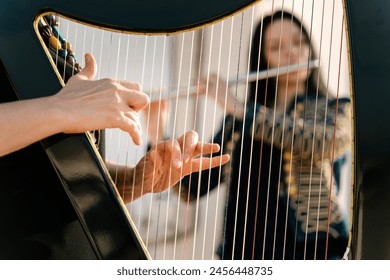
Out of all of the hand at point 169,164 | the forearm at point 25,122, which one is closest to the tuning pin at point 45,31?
the forearm at point 25,122

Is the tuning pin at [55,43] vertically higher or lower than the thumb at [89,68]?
higher

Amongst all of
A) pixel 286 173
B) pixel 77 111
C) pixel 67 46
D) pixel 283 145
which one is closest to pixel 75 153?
pixel 77 111

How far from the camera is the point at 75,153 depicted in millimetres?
834

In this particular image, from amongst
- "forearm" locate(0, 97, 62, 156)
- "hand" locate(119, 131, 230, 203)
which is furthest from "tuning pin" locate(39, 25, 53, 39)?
"hand" locate(119, 131, 230, 203)

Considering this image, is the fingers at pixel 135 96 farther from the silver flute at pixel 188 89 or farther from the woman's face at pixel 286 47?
the woman's face at pixel 286 47

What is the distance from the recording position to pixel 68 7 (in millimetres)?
844

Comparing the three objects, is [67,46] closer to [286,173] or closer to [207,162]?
[207,162]

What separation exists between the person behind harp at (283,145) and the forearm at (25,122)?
224 millimetres

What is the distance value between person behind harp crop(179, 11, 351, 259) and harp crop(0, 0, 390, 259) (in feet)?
0.28

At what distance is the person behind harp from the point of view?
845 millimetres

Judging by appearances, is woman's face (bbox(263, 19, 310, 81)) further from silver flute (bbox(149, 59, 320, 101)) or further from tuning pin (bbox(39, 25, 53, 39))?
tuning pin (bbox(39, 25, 53, 39))

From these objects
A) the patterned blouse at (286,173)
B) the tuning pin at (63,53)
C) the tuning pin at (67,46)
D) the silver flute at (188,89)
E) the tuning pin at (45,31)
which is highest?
the tuning pin at (45,31)

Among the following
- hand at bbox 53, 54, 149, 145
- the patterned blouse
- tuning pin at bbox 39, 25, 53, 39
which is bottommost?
the patterned blouse

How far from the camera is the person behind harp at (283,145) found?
2.77ft
